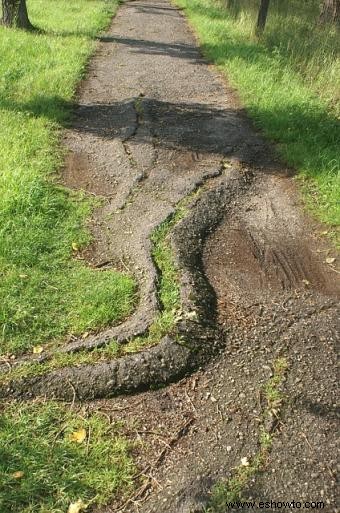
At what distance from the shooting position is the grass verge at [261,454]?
2236 mm

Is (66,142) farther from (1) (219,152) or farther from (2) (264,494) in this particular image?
(2) (264,494)

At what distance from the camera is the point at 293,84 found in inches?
300

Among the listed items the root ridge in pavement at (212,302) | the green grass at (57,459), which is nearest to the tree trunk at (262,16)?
the root ridge in pavement at (212,302)

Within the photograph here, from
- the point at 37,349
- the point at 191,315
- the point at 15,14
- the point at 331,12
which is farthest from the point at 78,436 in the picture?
the point at 331,12

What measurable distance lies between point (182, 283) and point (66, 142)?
298 cm

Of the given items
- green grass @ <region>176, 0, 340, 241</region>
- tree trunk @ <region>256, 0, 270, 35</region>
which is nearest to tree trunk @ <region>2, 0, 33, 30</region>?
green grass @ <region>176, 0, 340, 241</region>

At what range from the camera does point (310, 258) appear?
4.08 meters

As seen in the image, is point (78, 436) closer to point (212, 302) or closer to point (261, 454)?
point (261, 454)

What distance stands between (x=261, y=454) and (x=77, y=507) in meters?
0.92

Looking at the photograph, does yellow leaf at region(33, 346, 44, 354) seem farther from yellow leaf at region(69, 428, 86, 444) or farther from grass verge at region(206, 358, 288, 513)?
grass verge at region(206, 358, 288, 513)

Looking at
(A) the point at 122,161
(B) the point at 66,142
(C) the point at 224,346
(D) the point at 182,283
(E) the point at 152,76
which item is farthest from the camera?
(E) the point at 152,76

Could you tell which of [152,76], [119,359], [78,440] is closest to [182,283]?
[119,359]

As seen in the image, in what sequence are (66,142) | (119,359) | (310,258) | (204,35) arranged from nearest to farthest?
(119,359) < (310,258) < (66,142) < (204,35)

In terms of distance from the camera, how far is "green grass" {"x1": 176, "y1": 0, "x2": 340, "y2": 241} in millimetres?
5320
